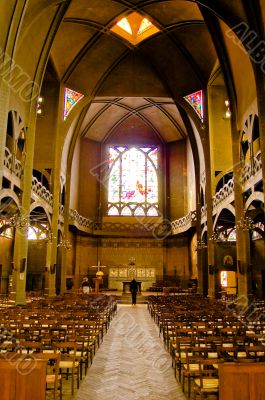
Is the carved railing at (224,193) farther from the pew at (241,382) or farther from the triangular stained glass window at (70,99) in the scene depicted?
the pew at (241,382)

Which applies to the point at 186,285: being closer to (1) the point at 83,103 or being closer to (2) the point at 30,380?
(1) the point at 83,103

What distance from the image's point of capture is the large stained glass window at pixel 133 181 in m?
35.1

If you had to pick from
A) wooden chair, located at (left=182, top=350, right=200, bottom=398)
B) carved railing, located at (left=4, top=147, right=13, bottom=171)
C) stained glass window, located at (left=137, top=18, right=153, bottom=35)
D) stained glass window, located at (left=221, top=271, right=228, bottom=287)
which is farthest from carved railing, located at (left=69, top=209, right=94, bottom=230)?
wooden chair, located at (left=182, top=350, right=200, bottom=398)

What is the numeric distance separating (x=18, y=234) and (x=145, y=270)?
58.0ft

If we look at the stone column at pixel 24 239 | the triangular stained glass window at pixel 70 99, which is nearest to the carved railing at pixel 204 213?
the triangular stained glass window at pixel 70 99

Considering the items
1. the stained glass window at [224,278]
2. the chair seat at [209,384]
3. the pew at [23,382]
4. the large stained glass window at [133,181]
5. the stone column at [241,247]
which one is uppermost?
the large stained glass window at [133,181]

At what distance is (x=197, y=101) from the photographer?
2511 centimetres

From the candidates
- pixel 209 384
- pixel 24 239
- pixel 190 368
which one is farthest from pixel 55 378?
pixel 24 239

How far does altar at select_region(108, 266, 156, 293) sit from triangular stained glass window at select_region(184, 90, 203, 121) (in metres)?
15.2

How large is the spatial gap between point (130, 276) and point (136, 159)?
454 inches

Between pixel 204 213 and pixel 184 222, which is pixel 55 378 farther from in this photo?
pixel 184 222

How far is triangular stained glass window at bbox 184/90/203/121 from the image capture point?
81.1 ft

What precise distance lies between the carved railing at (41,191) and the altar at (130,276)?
12074mm

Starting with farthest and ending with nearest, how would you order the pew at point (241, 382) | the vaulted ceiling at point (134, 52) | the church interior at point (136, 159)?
1. the vaulted ceiling at point (134, 52)
2. the church interior at point (136, 159)
3. the pew at point (241, 382)
